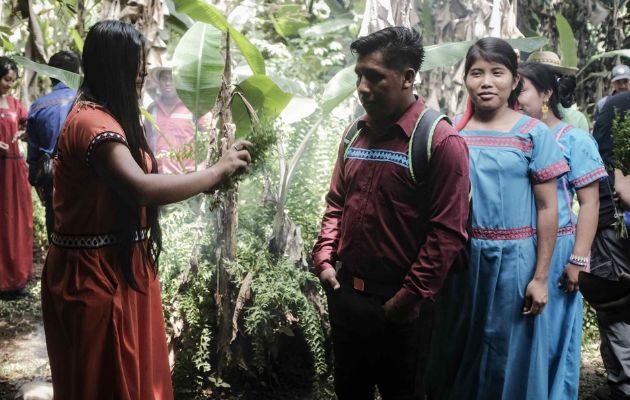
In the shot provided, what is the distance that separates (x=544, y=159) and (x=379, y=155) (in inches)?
34.6

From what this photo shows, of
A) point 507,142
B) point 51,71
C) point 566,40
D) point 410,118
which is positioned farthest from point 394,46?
point 566,40

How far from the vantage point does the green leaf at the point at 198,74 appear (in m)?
3.78

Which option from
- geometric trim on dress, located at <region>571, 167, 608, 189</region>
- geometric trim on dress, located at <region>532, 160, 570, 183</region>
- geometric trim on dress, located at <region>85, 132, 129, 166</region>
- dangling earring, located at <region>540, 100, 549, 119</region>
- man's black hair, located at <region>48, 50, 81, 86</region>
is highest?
man's black hair, located at <region>48, 50, 81, 86</region>

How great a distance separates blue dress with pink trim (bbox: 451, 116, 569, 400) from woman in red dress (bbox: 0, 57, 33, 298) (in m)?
4.59

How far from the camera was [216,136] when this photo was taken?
12.3ft

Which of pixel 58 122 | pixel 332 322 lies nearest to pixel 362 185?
pixel 332 322

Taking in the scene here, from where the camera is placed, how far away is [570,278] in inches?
130

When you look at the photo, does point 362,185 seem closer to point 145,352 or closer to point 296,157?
point 145,352

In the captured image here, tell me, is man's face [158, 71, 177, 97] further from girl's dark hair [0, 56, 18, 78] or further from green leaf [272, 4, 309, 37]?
green leaf [272, 4, 309, 37]

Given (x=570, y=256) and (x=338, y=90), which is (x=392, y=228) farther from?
(x=338, y=90)

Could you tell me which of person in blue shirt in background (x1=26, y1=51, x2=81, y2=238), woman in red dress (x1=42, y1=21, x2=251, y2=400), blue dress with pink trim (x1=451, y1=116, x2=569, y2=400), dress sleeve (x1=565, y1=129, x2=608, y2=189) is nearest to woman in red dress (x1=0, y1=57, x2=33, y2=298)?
person in blue shirt in background (x1=26, y1=51, x2=81, y2=238)

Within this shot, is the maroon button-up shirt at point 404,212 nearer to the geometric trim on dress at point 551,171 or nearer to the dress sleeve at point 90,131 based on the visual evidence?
the geometric trim on dress at point 551,171

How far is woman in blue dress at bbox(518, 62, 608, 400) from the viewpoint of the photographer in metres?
3.32

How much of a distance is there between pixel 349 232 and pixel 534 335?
3.57ft
